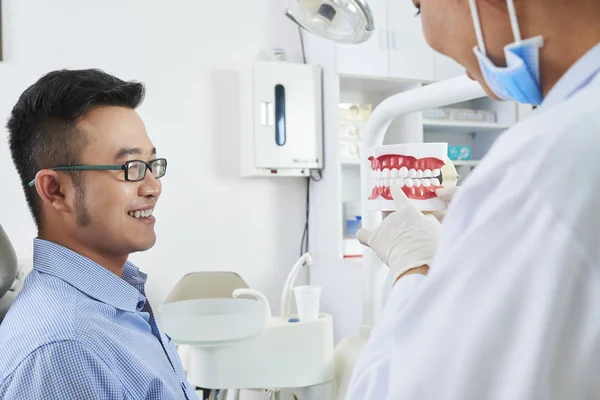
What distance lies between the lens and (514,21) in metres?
0.58

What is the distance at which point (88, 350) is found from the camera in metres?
0.95

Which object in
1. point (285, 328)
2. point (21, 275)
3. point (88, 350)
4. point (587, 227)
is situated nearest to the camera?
point (587, 227)

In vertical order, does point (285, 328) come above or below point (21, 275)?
below

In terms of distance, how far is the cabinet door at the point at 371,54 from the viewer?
2.81m

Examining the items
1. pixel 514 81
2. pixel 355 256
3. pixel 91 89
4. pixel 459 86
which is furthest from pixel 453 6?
pixel 355 256

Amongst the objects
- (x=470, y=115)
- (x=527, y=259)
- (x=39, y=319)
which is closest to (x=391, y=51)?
(x=470, y=115)

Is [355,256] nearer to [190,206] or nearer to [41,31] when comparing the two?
[190,206]

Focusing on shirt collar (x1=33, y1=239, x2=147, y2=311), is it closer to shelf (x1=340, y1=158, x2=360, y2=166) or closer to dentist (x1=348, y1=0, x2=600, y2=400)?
dentist (x1=348, y1=0, x2=600, y2=400)

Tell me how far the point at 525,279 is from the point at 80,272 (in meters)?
0.89

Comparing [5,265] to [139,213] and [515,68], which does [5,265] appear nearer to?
[139,213]

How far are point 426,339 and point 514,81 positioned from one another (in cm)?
29

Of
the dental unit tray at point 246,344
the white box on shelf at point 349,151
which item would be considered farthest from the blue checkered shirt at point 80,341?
the white box on shelf at point 349,151

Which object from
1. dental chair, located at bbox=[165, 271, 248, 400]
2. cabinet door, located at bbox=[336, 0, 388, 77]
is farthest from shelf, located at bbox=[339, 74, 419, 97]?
dental chair, located at bbox=[165, 271, 248, 400]

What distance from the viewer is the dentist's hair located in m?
1.19
